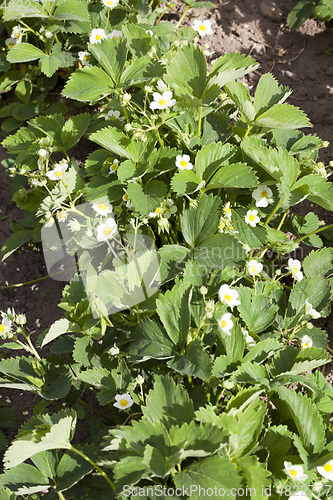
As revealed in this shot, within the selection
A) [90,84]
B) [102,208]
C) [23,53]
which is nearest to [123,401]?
[102,208]

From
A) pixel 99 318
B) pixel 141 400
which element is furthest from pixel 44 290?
pixel 141 400

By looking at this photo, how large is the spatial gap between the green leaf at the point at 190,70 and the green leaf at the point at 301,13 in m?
1.63

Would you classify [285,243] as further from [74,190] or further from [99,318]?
[74,190]

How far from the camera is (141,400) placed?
4.42 ft

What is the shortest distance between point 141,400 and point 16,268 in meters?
1.46

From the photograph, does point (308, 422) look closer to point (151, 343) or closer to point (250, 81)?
point (151, 343)

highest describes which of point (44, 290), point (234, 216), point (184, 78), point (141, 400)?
point (184, 78)

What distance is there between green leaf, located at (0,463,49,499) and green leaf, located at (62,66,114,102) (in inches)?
60.0

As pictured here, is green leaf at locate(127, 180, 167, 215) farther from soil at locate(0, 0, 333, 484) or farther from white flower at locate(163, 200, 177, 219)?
soil at locate(0, 0, 333, 484)

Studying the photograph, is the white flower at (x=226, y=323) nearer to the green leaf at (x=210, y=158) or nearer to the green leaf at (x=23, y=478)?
the green leaf at (x=210, y=158)

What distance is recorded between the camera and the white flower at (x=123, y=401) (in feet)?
4.37

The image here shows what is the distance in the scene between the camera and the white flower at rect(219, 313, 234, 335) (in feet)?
4.12

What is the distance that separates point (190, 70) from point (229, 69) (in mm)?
214

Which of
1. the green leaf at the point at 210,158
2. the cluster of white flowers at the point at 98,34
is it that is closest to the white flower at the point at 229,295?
the green leaf at the point at 210,158
